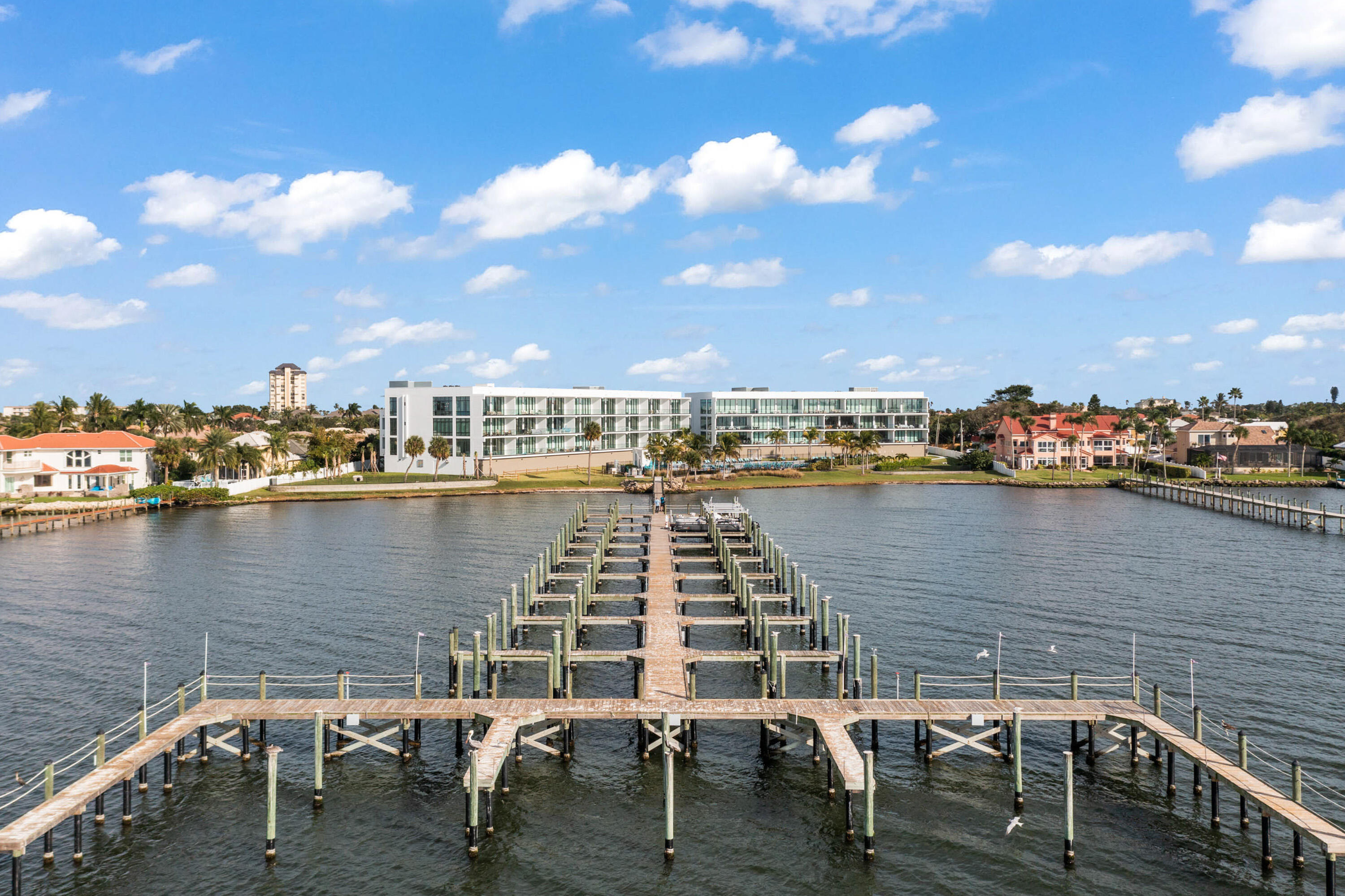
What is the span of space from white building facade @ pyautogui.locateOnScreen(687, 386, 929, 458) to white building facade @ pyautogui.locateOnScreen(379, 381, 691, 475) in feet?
75.5

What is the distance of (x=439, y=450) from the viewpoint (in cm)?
13225

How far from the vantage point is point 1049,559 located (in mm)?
70375

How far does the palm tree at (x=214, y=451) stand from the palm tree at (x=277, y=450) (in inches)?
310

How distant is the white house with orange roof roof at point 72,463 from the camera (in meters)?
110

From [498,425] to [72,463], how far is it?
57.5 meters

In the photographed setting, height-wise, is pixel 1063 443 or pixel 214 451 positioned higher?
pixel 1063 443

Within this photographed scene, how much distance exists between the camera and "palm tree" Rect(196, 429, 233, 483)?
119562mm

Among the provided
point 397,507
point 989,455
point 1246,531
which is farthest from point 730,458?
point 1246,531

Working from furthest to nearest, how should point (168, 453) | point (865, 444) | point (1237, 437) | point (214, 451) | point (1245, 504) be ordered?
point (1237, 437) → point (865, 444) → point (214, 451) → point (168, 453) → point (1245, 504)

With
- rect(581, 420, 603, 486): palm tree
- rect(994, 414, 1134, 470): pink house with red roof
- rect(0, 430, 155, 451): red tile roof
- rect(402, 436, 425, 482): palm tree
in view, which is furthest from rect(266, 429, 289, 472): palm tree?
rect(994, 414, 1134, 470): pink house with red roof

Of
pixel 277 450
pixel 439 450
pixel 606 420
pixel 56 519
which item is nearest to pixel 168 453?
pixel 277 450

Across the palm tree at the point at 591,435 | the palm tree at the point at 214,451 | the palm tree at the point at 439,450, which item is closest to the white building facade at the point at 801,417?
the palm tree at the point at 591,435

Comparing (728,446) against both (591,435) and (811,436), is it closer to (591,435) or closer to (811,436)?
(811,436)

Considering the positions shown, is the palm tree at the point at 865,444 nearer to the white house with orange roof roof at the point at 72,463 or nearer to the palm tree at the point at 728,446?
the palm tree at the point at 728,446
